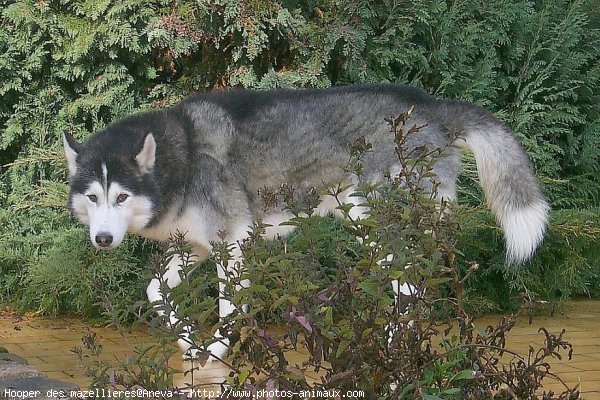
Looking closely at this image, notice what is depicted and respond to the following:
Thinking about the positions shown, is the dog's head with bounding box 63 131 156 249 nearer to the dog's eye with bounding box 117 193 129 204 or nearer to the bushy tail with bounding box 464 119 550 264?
the dog's eye with bounding box 117 193 129 204

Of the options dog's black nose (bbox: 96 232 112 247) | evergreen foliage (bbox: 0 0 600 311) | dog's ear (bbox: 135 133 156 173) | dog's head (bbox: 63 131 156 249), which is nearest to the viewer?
dog's black nose (bbox: 96 232 112 247)

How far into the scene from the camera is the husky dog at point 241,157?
485 centimetres

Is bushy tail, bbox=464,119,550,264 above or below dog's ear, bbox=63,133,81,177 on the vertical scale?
above

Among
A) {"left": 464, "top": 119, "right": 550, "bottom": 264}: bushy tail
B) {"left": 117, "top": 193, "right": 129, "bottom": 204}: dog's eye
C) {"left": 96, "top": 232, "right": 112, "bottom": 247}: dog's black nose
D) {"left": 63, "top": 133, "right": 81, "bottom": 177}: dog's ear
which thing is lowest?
{"left": 96, "top": 232, "right": 112, "bottom": 247}: dog's black nose

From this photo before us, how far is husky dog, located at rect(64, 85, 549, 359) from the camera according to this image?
4.85 meters

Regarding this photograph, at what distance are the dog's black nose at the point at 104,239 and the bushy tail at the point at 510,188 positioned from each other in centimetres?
199

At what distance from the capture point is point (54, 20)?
6.59 m

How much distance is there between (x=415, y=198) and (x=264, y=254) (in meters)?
0.44

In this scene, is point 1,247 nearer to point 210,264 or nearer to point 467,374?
point 210,264

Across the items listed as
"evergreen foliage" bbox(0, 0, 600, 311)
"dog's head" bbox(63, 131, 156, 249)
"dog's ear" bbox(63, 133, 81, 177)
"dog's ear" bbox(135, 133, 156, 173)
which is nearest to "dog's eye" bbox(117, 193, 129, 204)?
"dog's head" bbox(63, 131, 156, 249)

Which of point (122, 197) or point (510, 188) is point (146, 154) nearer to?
point (122, 197)

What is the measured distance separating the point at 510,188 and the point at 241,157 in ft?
5.06

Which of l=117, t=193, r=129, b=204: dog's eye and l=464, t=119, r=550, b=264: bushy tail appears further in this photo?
l=117, t=193, r=129, b=204: dog's eye

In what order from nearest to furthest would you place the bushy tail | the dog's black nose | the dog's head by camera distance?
the bushy tail < the dog's black nose < the dog's head
